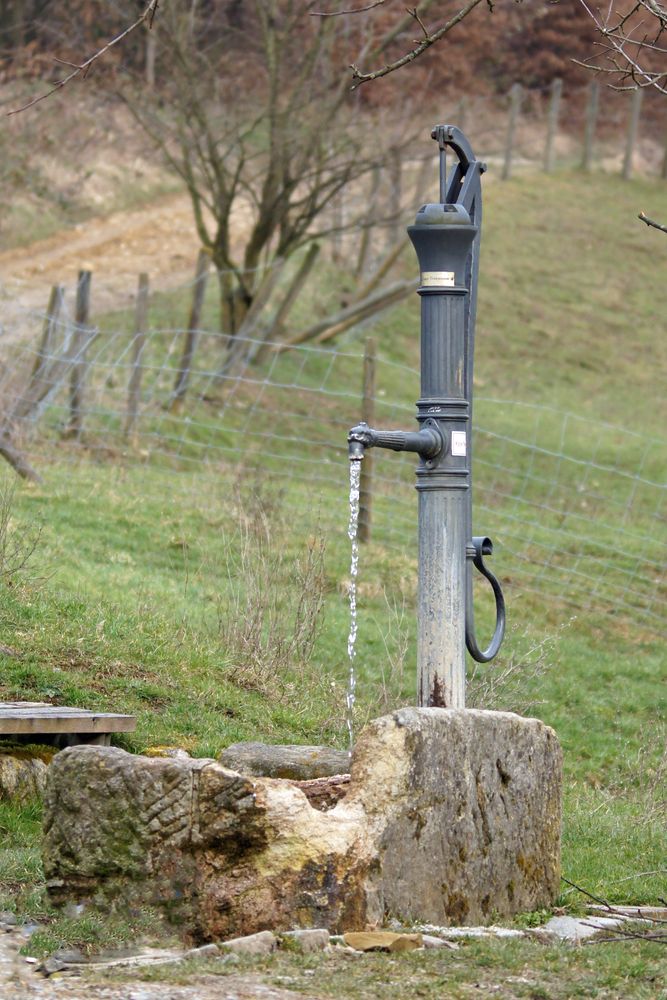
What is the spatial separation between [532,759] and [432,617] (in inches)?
24.0

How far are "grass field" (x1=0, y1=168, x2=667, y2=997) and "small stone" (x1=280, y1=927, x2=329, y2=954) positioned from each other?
0.56 ft

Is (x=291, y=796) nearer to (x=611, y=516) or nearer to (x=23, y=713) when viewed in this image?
(x=23, y=713)

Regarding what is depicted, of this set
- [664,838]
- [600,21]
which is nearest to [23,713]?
[664,838]

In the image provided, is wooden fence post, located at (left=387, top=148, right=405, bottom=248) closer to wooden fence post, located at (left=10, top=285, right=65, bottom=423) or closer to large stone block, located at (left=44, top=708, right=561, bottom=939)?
wooden fence post, located at (left=10, top=285, right=65, bottom=423)

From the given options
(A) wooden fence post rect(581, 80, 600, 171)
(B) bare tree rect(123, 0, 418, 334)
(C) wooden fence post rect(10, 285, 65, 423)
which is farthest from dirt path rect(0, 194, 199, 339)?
(A) wooden fence post rect(581, 80, 600, 171)

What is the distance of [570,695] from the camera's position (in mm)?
9609

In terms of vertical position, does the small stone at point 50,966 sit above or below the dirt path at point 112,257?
below

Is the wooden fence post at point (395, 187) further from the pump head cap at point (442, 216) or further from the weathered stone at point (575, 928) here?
the weathered stone at point (575, 928)

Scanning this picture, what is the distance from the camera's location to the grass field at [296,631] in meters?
5.63

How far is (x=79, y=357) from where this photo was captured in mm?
14578

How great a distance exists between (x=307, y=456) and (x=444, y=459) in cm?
1158

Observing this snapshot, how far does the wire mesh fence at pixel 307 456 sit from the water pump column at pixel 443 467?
15.6 ft

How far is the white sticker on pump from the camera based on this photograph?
201 inches

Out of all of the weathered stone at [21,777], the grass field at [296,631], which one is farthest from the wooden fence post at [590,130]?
the weathered stone at [21,777]
